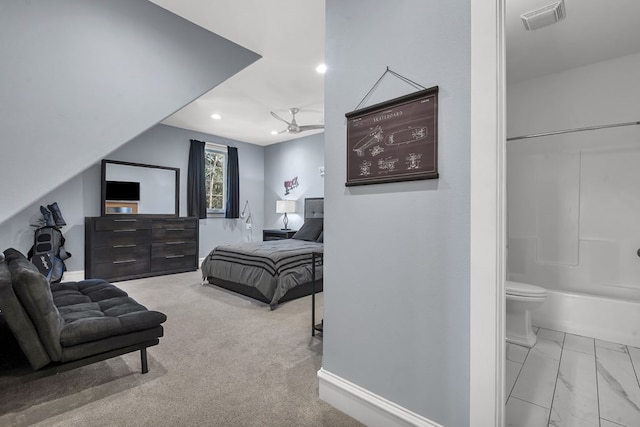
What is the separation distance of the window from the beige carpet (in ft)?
12.4

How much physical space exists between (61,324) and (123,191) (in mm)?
3933

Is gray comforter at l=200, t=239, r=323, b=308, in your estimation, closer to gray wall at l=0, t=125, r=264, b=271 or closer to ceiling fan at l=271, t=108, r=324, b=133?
ceiling fan at l=271, t=108, r=324, b=133

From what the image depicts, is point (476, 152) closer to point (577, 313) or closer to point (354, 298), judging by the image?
point (354, 298)

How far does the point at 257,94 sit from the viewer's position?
4223 mm

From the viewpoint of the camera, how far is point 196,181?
5922mm

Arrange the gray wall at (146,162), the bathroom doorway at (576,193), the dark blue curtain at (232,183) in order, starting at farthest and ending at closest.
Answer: the dark blue curtain at (232,183) < the gray wall at (146,162) < the bathroom doorway at (576,193)

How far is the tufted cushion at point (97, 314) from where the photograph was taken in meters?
1.75

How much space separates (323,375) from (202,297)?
2549 millimetres

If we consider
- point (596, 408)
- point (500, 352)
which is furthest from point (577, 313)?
point (500, 352)

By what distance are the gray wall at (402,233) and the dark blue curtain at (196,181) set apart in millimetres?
4792

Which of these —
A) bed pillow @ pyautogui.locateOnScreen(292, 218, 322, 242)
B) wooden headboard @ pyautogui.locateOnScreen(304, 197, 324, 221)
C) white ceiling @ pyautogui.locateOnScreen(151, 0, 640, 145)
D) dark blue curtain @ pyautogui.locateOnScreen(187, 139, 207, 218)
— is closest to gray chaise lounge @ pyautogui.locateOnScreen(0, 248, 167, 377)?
white ceiling @ pyautogui.locateOnScreen(151, 0, 640, 145)

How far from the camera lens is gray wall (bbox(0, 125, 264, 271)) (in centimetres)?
416

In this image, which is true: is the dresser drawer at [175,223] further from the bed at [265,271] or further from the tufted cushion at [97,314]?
the tufted cushion at [97,314]

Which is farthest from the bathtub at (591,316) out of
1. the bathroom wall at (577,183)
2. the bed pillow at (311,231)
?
the bed pillow at (311,231)
